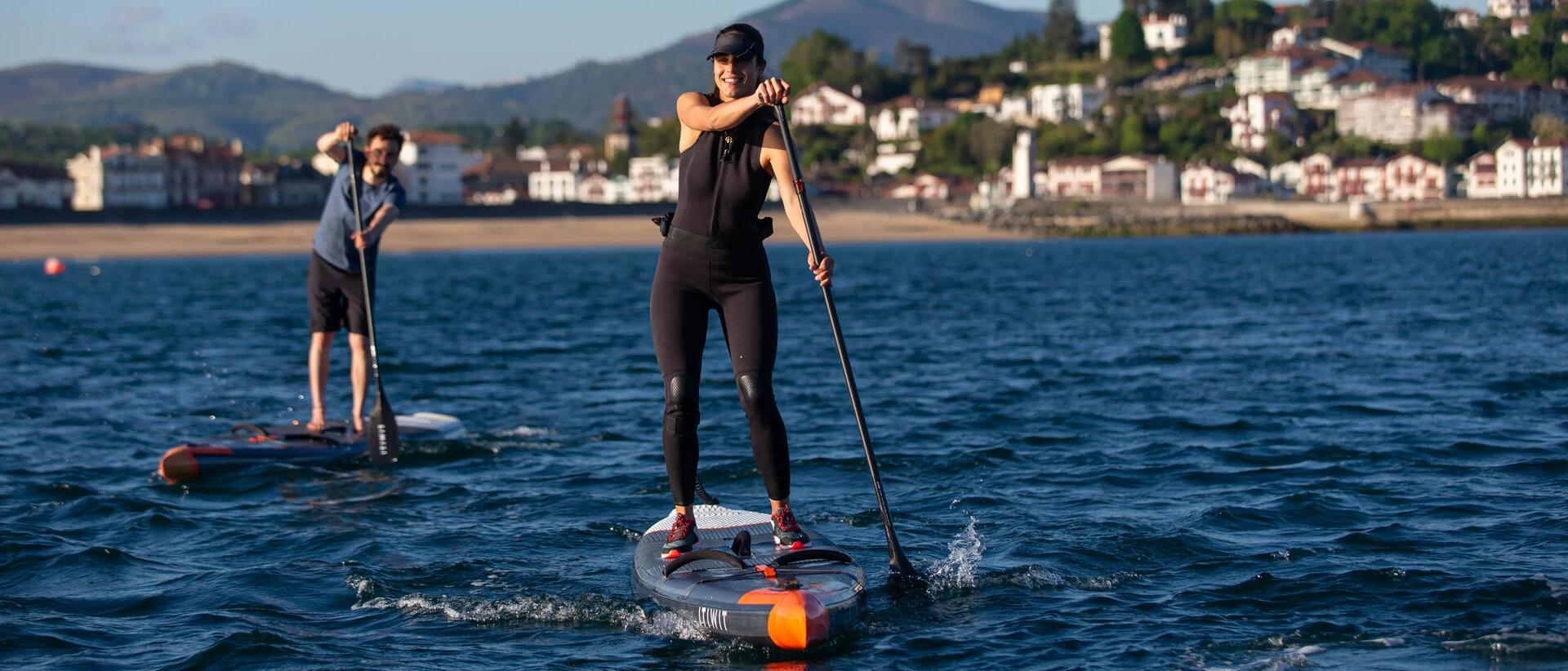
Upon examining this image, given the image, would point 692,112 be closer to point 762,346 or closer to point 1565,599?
point 762,346

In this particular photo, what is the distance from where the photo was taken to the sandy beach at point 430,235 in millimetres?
86500

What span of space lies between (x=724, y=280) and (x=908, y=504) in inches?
123

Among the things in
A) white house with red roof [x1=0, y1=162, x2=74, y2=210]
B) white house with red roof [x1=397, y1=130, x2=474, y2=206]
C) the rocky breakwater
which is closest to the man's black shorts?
the rocky breakwater

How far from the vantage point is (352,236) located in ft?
38.9

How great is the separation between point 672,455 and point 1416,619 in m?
3.44

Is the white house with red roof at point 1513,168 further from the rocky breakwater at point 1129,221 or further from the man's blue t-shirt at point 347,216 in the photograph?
the man's blue t-shirt at point 347,216

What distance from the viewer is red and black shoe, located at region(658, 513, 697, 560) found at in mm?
7711

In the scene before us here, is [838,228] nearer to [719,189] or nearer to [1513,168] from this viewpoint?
[1513,168]

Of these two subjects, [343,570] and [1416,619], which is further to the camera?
[343,570]

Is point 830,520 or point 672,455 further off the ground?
point 672,455

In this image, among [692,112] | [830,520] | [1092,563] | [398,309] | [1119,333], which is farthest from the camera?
[398,309]

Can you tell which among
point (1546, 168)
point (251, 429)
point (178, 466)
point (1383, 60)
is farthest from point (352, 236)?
point (1383, 60)

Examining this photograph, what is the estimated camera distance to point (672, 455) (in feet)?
25.4

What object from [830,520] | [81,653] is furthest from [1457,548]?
[81,653]
